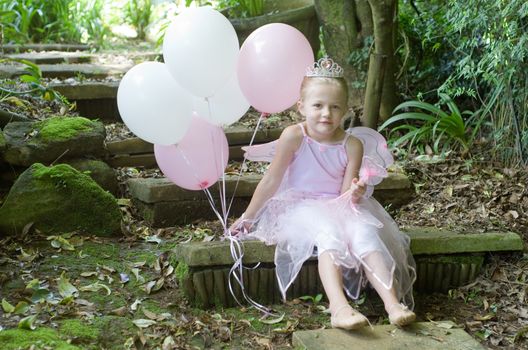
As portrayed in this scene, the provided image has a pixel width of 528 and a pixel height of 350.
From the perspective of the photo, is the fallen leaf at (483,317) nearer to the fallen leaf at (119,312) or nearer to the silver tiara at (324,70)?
the silver tiara at (324,70)

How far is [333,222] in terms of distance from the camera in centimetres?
297

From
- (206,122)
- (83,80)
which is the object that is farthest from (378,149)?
(83,80)

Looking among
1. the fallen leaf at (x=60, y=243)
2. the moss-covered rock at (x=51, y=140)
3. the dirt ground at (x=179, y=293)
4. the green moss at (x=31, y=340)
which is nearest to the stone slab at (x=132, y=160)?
the moss-covered rock at (x=51, y=140)

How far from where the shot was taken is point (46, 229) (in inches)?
138

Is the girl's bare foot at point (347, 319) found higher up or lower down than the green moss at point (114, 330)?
higher up

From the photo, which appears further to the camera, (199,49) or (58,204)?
(58,204)

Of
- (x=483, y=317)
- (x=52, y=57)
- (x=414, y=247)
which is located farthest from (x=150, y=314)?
(x=52, y=57)

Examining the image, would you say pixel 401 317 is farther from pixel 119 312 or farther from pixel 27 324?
pixel 27 324

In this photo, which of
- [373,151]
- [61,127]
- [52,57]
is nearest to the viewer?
[373,151]

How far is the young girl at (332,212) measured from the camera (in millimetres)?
2816

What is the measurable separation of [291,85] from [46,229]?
4.92 feet

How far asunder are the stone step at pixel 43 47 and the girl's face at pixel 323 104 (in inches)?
167

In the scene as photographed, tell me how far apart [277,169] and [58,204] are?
3.93ft

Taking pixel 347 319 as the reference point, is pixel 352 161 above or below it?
above
